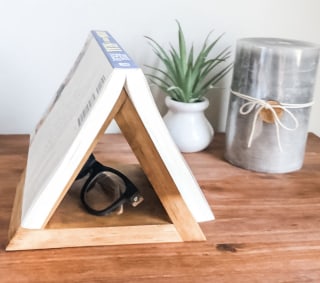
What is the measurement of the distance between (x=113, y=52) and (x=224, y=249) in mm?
→ 250

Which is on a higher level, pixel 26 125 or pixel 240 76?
pixel 240 76

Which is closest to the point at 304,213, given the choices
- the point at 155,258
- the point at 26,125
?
the point at 155,258

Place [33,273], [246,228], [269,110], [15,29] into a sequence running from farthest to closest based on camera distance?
[15,29] → [269,110] → [246,228] → [33,273]

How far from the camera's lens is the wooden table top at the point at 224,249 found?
1.72 ft

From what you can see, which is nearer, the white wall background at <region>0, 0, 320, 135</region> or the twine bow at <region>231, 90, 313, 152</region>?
the twine bow at <region>231, 90, 313, 152</region>

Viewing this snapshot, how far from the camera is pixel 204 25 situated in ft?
3.08

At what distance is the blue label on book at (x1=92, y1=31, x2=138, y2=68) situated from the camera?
531mm

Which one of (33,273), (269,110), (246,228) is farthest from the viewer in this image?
(269,110)

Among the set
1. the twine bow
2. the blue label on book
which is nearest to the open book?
the blue label on book

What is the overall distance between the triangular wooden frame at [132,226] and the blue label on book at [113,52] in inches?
1.1

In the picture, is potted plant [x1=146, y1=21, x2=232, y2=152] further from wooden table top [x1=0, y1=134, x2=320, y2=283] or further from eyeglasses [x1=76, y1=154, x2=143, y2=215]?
eyeglasses [x1=76, y1=154, x2=143, y2=215]

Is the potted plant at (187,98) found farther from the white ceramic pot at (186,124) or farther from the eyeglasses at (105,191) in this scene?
the eyeglasses at (105,191)

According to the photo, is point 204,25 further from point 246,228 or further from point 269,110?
point 246,228

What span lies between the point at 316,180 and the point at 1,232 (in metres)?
0.46
